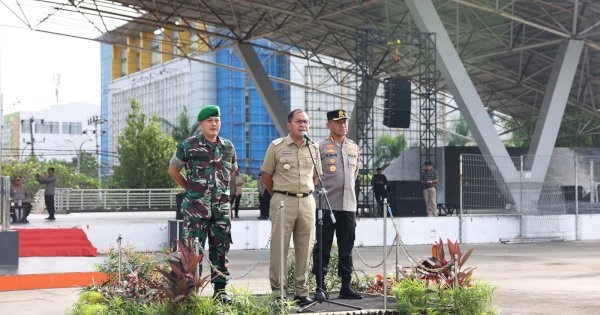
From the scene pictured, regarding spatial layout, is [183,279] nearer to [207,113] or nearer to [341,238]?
[207,113]

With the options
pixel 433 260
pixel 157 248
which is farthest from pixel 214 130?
pixel 157 248

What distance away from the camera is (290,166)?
8641 millimetres

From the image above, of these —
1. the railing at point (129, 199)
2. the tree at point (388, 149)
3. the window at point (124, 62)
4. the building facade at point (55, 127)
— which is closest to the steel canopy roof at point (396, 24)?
the railing at point (129, 199)

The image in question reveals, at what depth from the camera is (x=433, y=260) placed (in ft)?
30.5

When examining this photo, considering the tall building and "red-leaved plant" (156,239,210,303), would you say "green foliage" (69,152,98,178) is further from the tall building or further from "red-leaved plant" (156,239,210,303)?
"red-leaved plant" (156,239,210,303)

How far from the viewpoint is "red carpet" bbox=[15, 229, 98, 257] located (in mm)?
19875

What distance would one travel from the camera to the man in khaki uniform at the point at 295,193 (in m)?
8.56

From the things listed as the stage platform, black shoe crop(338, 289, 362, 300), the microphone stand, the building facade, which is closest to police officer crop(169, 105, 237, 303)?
the microphone stand

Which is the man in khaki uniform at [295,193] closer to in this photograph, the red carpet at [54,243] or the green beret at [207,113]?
the green beret at [207,113]

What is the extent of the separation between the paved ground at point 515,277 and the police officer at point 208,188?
97 centimetres

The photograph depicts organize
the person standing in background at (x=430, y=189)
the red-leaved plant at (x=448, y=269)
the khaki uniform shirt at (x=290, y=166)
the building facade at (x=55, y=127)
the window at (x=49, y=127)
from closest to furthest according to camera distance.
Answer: the khaki uniform shirt at (x=290, y=166) → the red-leaved plant at (x=448, y=269) → the person standing in background at (x=430, y=189) → the building facade at (x=55, y=127) → the window at (x=49, y=127)

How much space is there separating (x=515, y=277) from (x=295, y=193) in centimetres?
686

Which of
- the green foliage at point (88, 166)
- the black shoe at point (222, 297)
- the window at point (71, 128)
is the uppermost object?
the window at point (71, 128)

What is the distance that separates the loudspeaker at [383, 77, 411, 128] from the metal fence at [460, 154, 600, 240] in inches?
87.0
